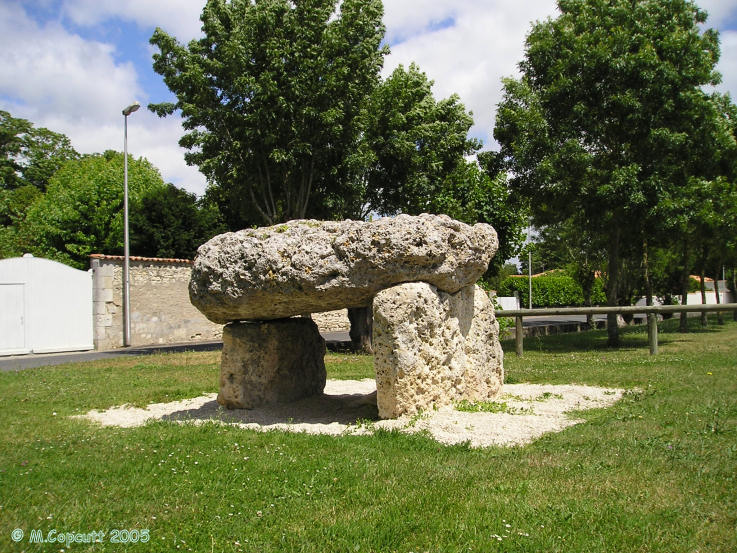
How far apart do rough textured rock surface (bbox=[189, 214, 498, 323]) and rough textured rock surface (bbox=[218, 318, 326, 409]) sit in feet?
2.33

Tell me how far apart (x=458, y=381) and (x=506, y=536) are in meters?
3.66

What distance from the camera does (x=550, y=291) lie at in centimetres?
4228

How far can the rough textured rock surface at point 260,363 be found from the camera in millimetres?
7551

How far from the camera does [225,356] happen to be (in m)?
7.62

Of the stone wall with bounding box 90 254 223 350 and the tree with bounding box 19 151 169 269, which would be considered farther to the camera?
the tree with bounding box 19 151 169 269

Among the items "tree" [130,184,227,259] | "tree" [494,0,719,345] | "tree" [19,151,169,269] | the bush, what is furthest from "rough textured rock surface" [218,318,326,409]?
the bush

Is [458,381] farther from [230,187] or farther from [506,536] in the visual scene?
[230,187]

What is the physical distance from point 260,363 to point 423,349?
2.30 m

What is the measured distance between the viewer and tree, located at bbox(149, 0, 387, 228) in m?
15.7

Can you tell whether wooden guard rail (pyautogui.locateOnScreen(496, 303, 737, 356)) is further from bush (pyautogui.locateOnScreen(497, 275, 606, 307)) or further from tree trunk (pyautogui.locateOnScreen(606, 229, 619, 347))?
bush (pyautogui.locateOnScreen(497, 275, 606, 307))

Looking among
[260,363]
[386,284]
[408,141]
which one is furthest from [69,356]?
[386,284]

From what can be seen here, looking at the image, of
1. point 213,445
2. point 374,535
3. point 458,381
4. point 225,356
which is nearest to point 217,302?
point 225,356

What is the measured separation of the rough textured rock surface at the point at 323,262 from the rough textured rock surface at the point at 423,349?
0.26 metres

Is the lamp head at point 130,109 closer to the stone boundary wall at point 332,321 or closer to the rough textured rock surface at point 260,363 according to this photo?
the stone boundary wall at point 332,321
